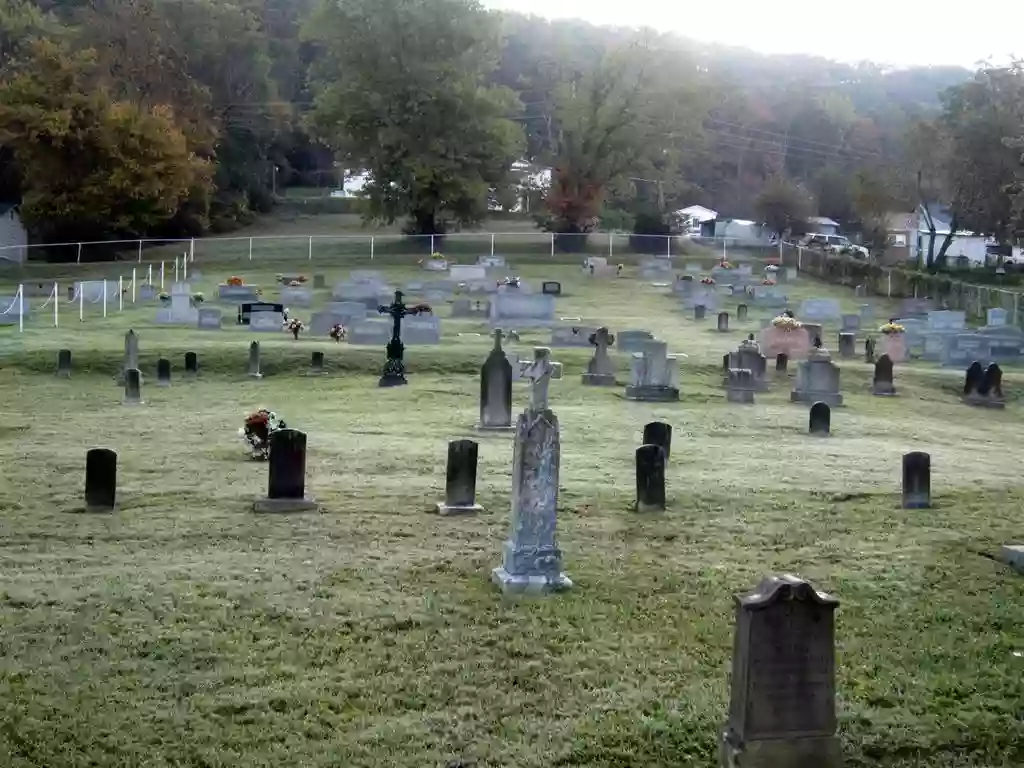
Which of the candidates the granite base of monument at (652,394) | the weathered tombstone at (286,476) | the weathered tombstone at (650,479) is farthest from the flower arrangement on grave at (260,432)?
the granite base of monument at (652,394)

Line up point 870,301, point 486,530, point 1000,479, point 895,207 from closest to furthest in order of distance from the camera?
point 486,530
point 1000,479
point 870,301
point 895,207

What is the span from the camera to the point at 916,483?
11625mm

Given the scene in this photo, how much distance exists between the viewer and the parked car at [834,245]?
56.8 metres

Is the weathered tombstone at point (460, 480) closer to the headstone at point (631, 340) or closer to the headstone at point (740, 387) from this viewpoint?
the headstone at point (740, 387)

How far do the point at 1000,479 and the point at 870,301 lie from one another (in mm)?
32398

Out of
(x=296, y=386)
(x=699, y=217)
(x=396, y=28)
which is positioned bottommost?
(x=296, y=386)

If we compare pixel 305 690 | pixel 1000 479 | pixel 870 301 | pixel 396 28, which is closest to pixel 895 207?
pixel 870 301

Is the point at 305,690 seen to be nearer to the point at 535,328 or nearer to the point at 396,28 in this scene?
the point at 535,328

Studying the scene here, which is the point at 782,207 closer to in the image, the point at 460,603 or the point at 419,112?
the point at 419,112

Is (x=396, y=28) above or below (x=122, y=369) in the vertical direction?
above

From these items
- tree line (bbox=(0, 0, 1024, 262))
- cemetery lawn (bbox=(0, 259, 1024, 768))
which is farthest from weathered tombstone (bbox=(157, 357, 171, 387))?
tree line (bbox=(0, 0, 1024, 262))

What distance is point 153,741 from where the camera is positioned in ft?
20.3

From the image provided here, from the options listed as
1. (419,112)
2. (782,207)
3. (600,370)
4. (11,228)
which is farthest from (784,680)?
(782,207)

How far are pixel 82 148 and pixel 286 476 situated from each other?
148 ft
